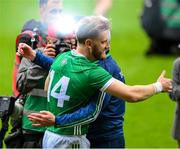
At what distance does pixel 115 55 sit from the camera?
16750 millimetres

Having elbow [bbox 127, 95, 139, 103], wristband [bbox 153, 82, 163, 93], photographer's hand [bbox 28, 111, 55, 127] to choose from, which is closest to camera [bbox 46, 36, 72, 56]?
photographer's hand [bbox 28, 111, 55, 127]

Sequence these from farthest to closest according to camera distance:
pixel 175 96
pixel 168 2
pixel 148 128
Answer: pixel 168 2, pixel 148 128, pixel 175 96

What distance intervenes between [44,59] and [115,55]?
10401 millimetres

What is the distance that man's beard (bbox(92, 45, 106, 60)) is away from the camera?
594cm

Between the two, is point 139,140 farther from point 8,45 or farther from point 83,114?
point 8,45

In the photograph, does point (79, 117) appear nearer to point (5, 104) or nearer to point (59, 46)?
point (5, 104)

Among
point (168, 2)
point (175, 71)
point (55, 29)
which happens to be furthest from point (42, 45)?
point (168, 2)

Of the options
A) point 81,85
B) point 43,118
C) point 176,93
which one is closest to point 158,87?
point 81,85

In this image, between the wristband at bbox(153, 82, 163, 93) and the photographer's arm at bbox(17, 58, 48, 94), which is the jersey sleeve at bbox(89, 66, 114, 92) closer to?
the wristband at bbox(153, 82, 163, 93)

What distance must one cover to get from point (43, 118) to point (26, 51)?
66 cm

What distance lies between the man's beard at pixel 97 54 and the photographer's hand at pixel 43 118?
517 millimetres

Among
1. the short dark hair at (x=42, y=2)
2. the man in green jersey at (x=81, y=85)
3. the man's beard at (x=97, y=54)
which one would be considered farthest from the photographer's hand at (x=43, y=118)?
the short dark hair at (x=42, y=2)

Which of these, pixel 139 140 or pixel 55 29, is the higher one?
pixel 55 29

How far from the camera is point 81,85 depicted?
5969mm
